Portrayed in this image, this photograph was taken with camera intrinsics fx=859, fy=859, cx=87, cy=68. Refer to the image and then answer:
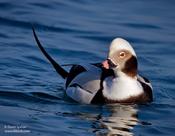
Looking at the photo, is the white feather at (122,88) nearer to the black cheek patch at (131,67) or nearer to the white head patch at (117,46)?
the black cheek patch at (131,67)

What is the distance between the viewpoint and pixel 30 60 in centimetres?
1123

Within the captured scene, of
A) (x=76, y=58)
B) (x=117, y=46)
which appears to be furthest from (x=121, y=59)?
(x=76, y=58)

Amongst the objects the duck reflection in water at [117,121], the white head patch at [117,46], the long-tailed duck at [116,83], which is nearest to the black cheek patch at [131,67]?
the long-tailed duck at [116,83]

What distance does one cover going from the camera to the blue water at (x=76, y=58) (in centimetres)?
838

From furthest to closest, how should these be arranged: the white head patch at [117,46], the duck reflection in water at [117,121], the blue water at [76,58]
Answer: the white head patch at [117,46], the blue water at [76,58], the duck reflection in water at [117,121]

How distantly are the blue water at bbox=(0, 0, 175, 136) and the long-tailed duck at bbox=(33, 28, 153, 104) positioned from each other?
10 cm

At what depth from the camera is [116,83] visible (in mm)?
9312

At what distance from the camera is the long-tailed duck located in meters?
9.12

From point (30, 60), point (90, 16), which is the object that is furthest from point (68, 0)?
point (30, 60)

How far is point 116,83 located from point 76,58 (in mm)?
2369

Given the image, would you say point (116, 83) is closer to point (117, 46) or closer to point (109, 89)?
point (109, 89)

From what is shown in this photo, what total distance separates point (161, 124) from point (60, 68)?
6.70ft

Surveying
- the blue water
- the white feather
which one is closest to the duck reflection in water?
the blue water

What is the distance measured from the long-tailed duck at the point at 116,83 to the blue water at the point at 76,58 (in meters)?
0.10
